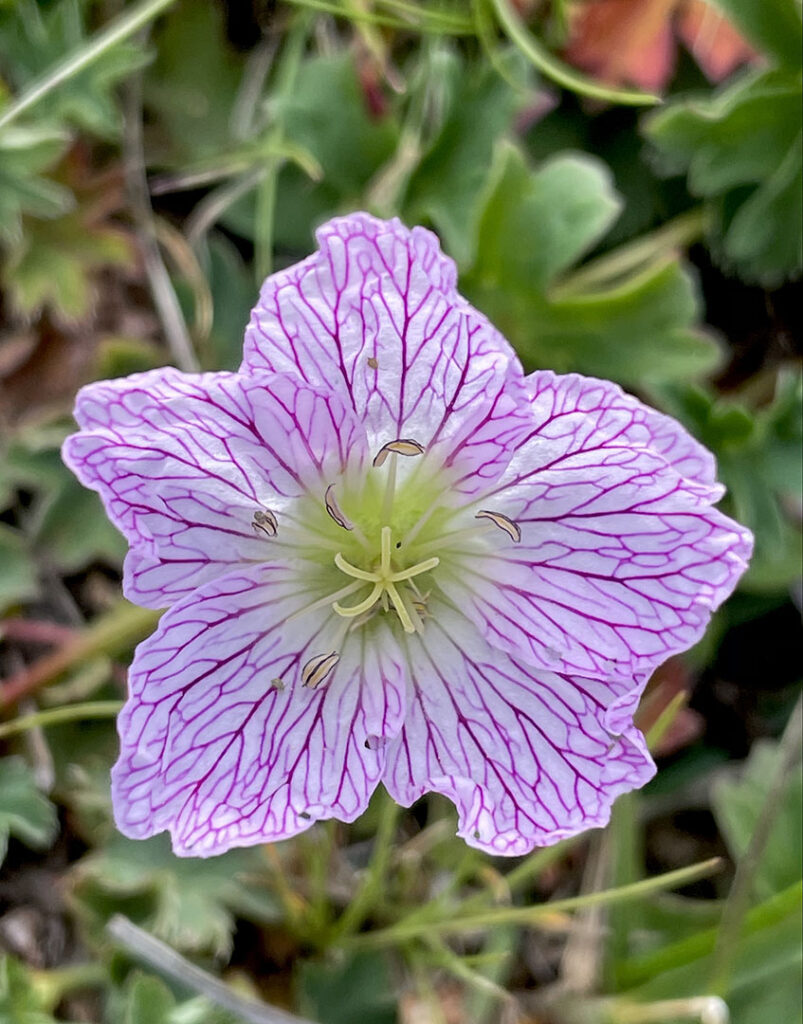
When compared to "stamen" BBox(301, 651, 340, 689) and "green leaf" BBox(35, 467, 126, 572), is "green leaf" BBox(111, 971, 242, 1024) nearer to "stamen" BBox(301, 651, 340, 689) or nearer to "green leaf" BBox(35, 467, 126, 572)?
Result: "stamen" BBox(301, 651, 340, 689)

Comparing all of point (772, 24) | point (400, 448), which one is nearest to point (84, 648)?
point (400, 448)

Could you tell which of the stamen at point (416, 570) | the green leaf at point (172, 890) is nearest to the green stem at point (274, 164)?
the stamen at point (416, 570)

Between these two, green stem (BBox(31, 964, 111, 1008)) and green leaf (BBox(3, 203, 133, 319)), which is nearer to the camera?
green stem (BBox(31, 964, 111, 1008))

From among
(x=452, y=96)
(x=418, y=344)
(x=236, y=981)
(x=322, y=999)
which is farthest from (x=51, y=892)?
(x=452, y=96)

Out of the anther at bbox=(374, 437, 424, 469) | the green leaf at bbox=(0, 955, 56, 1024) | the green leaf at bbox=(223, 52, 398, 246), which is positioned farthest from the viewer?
the green leaf at bbox=(223, 52, 398, 246)

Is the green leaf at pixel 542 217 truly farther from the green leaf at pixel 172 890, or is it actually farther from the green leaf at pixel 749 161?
the green leaf at pixel 172 890

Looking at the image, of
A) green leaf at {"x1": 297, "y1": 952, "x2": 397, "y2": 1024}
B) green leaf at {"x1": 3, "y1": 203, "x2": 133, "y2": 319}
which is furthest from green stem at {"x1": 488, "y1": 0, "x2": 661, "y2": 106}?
green leaf at {"x1": 297, "y1": 952, "x2": 397, "y2": 1024}

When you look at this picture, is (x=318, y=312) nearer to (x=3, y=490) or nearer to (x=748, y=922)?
(x=3, y=490)

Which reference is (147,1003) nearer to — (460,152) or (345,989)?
(345,989)
